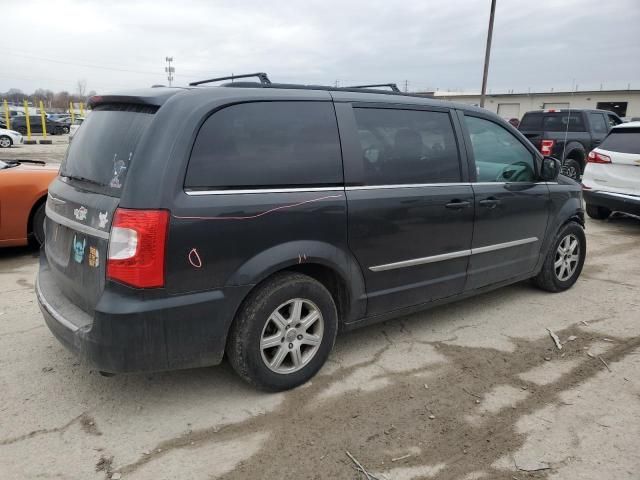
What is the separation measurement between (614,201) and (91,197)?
7916mm

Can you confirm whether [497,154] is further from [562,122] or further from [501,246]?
[562,122]

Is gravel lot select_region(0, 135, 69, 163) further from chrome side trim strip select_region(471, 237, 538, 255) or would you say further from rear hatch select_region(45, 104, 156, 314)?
chrome side trim strip select_region(471, 237, 538, 255)

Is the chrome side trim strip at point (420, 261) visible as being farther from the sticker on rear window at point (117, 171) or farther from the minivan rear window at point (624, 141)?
the minivan rear window at point (624, 141)

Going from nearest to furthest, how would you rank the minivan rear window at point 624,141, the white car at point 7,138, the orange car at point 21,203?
the orange car at point 21,203
the minivan rear window at point 624,141
the white car at point 7,138

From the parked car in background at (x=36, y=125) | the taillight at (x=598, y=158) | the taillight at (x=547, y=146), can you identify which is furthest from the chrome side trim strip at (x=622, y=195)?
the parked car in background at (x=36, y=125)

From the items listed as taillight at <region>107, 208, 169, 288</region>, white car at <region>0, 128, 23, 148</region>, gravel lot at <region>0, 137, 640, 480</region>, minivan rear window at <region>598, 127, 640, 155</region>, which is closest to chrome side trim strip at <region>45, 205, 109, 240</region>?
taillight at <region>107, 208, 169, 288</region>

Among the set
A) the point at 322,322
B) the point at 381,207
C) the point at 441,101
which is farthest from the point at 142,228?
the point at 441,101

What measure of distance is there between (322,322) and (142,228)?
4.16ft

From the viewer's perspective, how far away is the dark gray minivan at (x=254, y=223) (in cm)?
259

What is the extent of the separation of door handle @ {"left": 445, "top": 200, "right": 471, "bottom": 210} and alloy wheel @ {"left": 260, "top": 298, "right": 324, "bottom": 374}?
4.28 ft

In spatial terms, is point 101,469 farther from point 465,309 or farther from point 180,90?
point 465,309

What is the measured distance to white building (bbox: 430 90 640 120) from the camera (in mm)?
43000

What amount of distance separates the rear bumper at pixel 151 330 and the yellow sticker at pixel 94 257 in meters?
0.19

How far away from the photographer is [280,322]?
9.96 feet
